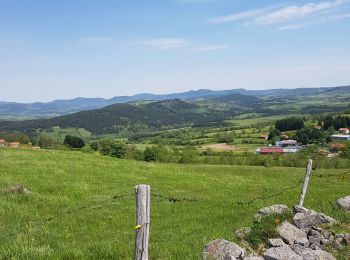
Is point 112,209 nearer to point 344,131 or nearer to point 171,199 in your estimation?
point 171,199

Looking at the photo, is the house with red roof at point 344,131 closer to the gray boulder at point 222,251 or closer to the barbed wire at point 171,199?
the barbed wire at point 171,199

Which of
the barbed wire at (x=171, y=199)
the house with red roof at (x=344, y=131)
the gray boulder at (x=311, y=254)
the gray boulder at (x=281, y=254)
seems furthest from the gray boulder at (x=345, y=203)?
the house with red roof at (x=344, y=131)

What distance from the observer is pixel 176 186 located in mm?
31938

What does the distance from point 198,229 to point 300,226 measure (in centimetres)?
418

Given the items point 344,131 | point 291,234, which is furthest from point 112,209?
point 344,131

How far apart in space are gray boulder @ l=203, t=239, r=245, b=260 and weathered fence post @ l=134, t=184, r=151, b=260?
2.64 meters

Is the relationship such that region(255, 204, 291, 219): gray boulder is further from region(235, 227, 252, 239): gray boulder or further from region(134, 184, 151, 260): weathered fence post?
region(134, 184, 151, 260): weathered fence post

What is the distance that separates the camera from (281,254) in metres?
10.8

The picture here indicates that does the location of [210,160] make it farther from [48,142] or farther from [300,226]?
[300,226]

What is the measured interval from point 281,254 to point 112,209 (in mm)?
12356

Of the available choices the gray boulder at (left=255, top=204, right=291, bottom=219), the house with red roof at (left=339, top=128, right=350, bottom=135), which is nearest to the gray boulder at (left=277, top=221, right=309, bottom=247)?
the gray boulder at (left=255, top=204, right=291, bottom=219)

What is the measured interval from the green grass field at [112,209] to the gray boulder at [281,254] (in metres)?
2.06

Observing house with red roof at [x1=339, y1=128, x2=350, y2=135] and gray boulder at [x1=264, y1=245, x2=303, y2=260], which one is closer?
gray boulder at [x1=264, y1=245, x2=303, y2=260]

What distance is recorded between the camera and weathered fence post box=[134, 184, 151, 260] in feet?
27.5
